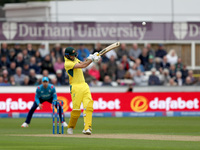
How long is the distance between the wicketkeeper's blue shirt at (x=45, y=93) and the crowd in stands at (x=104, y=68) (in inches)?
231

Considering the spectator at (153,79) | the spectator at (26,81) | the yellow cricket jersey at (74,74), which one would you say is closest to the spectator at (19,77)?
the spectator at (26,81)

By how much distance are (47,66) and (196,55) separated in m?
7.97

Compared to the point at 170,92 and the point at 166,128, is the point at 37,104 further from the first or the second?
the point at 170,92

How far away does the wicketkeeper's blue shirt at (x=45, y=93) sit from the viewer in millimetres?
17266

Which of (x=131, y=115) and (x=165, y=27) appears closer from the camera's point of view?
(x=131, y=115)

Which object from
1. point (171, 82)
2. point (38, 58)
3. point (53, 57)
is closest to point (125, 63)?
point (171, 82)

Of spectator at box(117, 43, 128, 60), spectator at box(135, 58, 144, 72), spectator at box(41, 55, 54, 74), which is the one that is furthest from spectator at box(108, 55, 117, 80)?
spectator at box(41, 55, 54, 74)

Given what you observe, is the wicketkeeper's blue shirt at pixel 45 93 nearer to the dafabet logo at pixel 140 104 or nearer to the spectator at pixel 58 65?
the dafabet logo at pixel 140 104

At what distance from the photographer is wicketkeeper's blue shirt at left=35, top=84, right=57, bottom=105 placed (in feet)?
56.6

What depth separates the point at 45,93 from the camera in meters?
17.4

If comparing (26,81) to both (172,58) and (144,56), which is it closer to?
(144,56)

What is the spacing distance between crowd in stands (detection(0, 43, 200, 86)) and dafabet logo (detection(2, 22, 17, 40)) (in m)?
0.44

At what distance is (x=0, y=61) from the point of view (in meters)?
23.9

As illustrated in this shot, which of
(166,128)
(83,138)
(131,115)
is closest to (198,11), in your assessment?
(131,115)
